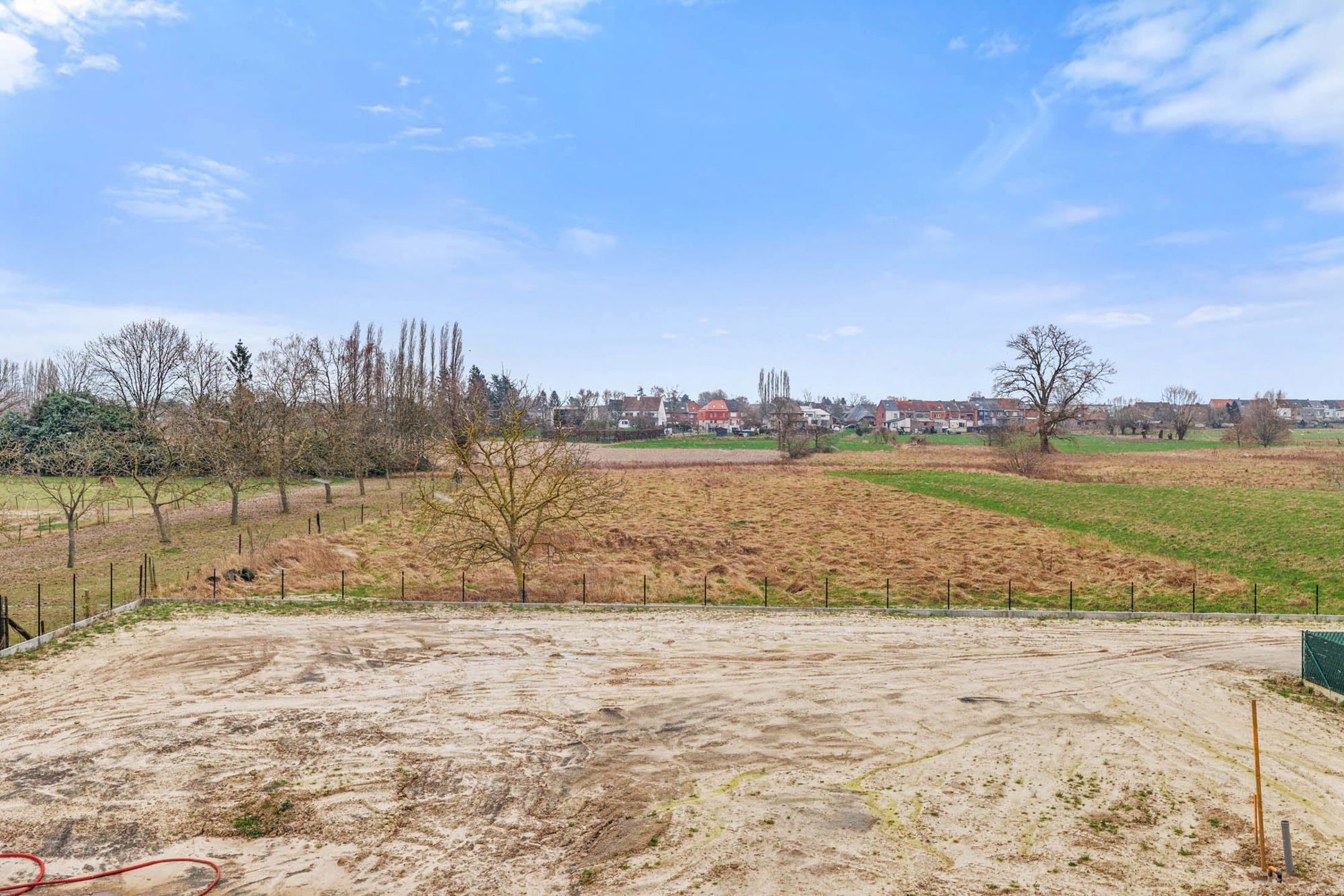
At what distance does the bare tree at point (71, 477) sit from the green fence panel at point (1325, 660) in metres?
38.1

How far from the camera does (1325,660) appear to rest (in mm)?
16500

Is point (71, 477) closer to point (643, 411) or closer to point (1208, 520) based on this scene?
point (1208, 520)

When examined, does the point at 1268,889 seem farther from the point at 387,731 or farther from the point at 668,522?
the point at 668,522

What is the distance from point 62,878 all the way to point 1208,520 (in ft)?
139

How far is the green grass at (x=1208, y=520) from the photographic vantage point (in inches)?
1073

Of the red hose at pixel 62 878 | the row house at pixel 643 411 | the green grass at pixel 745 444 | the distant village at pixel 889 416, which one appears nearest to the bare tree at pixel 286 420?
the red hose at pixel 62 878

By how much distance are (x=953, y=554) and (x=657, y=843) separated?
2411 centimetres

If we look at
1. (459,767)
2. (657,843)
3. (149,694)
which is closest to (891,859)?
(657,843)

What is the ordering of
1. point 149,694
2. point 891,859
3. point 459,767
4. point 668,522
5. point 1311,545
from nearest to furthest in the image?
1. point 891,859
2. point 459,767
3. point 149,694
4. point 1311,545
5. point 668,522

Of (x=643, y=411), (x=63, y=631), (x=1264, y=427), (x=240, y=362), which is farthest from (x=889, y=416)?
(x=63, y=631)

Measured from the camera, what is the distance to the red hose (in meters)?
9.46

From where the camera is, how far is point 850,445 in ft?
325

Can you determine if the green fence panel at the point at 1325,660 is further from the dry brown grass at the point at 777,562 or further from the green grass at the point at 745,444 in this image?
the green grass at the point at 745,444

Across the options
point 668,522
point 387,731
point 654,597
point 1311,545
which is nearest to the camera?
point 387,731
